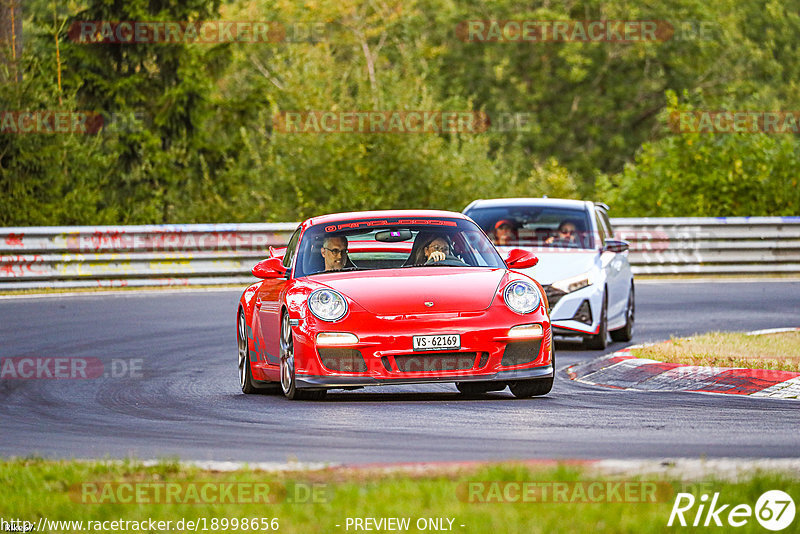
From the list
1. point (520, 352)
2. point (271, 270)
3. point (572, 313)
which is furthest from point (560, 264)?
point (520, 352)

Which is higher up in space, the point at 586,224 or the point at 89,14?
the point at 89,14

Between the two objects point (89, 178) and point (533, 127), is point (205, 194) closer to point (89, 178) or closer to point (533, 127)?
point (89, 178)

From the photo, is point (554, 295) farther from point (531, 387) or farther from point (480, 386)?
point (480, 386)

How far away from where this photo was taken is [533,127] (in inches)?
2373

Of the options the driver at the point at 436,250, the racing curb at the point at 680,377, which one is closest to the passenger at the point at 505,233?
the racing curb at the point at 680,377

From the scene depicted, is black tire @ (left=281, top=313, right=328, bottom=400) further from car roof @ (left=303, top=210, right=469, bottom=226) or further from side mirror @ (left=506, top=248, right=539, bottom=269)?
side mirror @ (left=506, top=248, right=539, bottom=269)

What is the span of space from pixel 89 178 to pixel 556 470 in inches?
1011

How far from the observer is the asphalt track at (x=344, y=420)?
8414mm

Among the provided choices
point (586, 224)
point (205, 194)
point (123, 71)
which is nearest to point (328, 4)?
point (123, 71)

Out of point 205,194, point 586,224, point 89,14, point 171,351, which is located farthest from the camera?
point 89,14

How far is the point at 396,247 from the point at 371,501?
5.65m

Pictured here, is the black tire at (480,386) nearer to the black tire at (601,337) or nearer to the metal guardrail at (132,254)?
the black tire at (601,337)

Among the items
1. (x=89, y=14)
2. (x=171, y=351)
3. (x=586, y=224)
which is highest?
(x=89, y=14)

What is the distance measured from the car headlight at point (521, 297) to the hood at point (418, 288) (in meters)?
0.11
